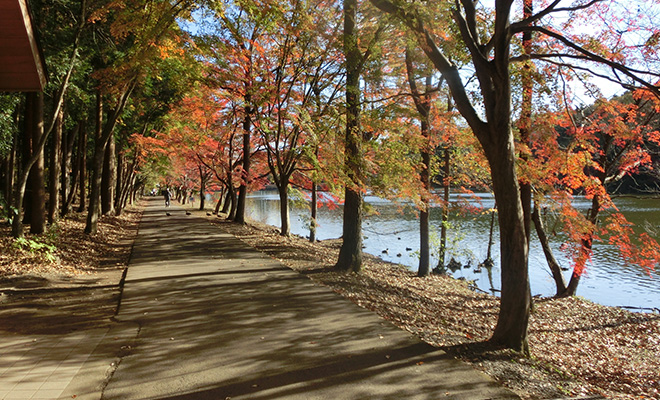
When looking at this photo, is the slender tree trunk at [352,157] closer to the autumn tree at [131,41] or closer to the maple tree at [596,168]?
the autumn tree at [131,41]

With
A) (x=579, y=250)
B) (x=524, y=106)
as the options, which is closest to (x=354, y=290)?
Answer: (x=524, y=106)

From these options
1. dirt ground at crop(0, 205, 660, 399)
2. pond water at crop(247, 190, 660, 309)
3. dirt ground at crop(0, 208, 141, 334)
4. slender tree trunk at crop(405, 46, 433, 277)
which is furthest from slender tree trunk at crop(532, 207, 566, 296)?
dirt ground at crop(0, 208, 141, 334)

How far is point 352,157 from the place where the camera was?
9852 millimetres

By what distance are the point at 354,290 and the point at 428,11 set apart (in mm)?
5270

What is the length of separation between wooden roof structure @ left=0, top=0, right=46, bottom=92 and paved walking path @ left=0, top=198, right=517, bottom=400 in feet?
13.2

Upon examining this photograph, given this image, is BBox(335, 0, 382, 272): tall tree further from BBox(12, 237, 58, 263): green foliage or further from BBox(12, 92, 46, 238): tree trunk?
BBox(12, 92, 46, 238): tree trunk

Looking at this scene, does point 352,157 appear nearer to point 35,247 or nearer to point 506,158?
point 506,158

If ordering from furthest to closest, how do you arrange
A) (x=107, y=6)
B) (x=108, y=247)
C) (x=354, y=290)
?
(x=108, y=247) → (x=107, y=6) → (x=354, y=290)

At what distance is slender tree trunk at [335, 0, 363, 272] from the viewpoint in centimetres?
977

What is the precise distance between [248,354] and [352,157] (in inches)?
237

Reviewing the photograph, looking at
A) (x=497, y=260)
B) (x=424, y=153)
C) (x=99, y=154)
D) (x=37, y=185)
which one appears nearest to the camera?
(x=37, y=185)

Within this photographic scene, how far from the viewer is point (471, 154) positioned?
1414 cm

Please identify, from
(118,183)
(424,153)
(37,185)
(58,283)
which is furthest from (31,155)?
(118,183)

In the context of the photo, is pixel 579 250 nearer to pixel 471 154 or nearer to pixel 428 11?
pixel 471 154
